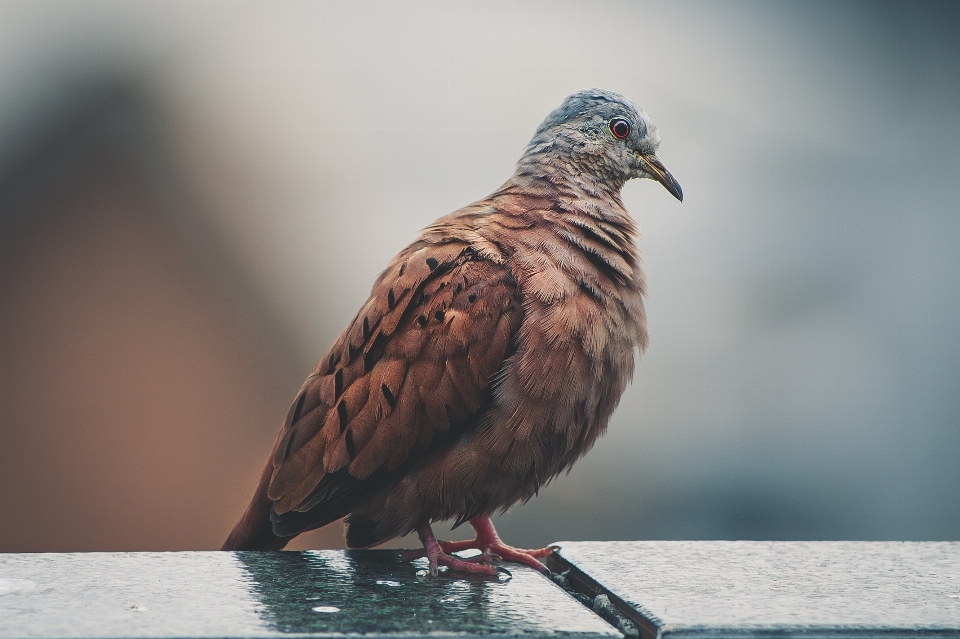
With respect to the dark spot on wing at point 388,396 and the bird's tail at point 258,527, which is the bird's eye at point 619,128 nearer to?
the dark spot on wing at point 388,396

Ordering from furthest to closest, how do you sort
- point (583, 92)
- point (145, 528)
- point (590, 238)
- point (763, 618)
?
point (145, 528)
point (583, 92)
point (590, 238)
point (763, 618)

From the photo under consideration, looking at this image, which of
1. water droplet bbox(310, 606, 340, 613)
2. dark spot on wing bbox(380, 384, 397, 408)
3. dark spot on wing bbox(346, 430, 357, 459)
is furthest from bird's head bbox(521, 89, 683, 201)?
water droplet bbox(310, 606, 340, 613)

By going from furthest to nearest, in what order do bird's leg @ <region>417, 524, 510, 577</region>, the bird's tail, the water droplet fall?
the bird's tail < bird's leg @ <region>417, 524, 510, 577</region> < the water droplet

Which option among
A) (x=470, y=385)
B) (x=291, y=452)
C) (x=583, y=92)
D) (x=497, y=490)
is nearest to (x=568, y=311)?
(x=470, y=385)

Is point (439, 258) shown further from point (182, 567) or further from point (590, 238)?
point (182, 567)

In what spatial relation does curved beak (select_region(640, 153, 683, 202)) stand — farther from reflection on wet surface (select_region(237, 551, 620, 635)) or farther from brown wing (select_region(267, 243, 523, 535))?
reflection on wet surface (select_region(237, 551, 620, 635))

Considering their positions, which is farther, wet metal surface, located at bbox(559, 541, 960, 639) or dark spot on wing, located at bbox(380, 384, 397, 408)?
dark spot on wing, located at bbox(380, 384, 397, 408)
